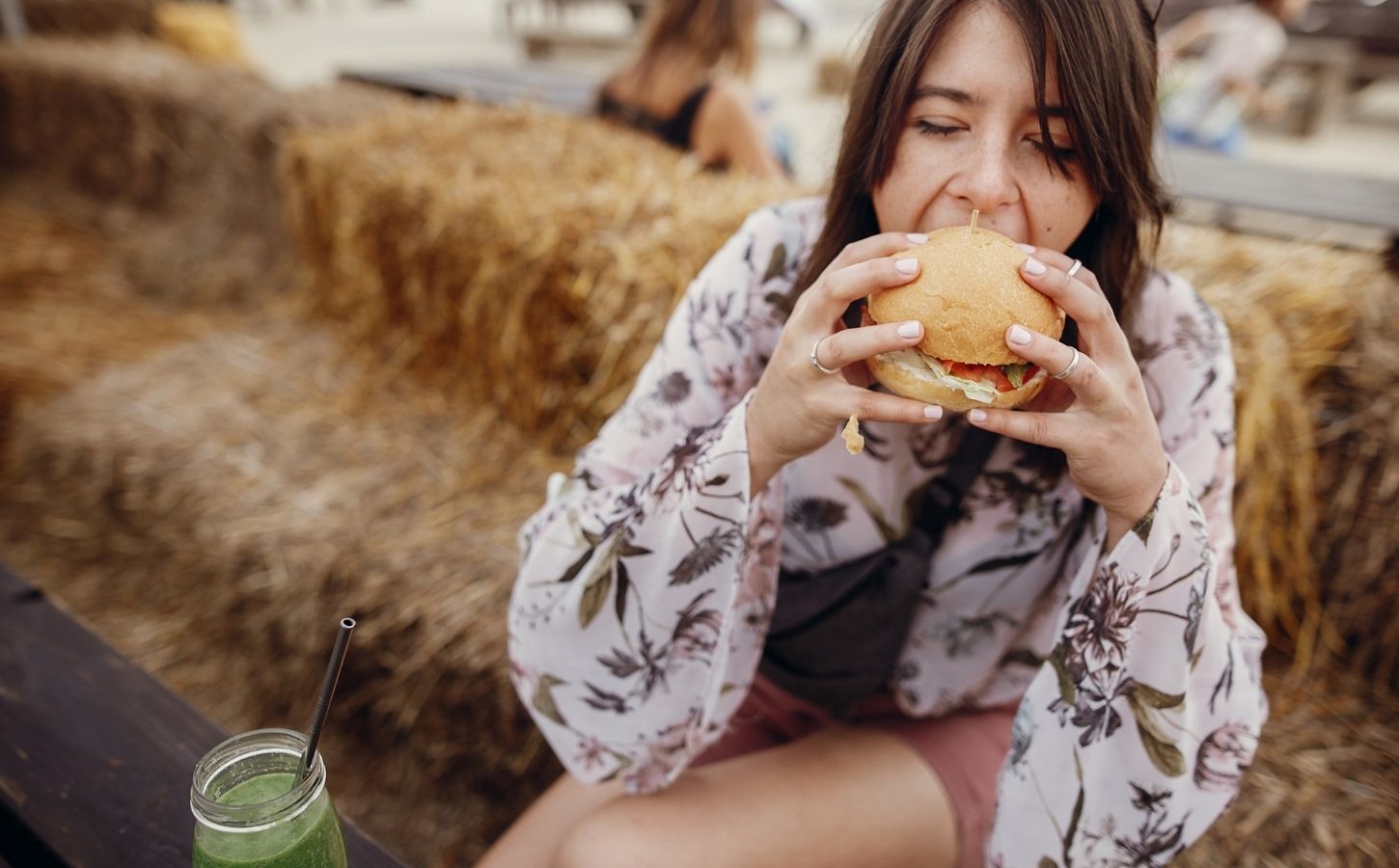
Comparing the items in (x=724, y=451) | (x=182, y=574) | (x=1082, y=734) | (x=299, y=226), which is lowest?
(x=182, y=574)

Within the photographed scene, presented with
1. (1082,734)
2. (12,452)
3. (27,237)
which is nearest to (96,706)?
(1082,734)

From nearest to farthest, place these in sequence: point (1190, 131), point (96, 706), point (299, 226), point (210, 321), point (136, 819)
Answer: point (136, 819), point (96, 706), point (299, 226), point (210, 321), point (1190, 131)

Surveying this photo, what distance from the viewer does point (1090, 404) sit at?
1.00m

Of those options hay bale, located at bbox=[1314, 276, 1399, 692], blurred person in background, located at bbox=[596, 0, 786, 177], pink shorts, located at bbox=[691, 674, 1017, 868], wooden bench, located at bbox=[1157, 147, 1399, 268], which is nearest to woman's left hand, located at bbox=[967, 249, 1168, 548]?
pink shorts, located at bbox=[691, 674, 1017, 868]

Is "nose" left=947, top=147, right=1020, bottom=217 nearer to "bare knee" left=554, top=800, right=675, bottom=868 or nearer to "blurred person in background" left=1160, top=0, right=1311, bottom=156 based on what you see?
"bare knee" left=554, top=800, right=675, bottom=868

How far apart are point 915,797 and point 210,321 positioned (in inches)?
156

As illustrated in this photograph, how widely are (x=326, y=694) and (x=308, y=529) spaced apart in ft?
6.07

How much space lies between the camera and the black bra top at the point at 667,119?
334 cm

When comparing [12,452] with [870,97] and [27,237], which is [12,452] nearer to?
[27,237]

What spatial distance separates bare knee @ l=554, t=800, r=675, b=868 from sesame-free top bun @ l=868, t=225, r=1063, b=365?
0.74 m

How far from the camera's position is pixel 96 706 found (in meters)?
1.34

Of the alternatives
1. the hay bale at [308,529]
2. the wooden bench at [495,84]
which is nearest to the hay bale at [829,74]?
the wooden bench at [495,84]

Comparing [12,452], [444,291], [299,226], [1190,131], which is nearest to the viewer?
[444,291]

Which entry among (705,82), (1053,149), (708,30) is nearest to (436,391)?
(705,82)
